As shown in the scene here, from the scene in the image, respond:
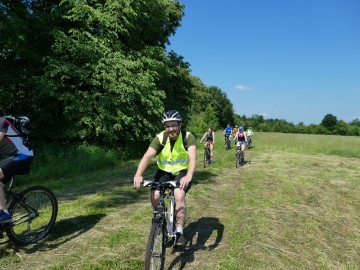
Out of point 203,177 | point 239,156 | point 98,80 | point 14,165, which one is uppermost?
point 98,80

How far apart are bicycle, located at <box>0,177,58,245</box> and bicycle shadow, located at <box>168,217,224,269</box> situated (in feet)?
7.22

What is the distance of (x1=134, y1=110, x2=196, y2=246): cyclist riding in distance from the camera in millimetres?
4801

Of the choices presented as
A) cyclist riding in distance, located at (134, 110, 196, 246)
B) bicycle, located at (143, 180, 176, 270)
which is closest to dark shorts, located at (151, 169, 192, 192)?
cyclist riding in distance, located at (134, 110, 196, 246)

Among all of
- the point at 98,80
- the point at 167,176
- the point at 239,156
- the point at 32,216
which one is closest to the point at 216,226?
the point at 167,176

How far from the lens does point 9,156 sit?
5.08m

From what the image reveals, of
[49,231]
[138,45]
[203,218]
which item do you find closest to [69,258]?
[49,231]

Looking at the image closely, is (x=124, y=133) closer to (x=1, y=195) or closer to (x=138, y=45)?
(x=138, y=45)

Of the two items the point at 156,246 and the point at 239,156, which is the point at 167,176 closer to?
the point at 156,246

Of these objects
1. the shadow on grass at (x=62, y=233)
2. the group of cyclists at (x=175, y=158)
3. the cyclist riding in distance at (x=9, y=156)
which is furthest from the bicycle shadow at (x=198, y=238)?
the cyclist riding in distance at (x=9, y=156)

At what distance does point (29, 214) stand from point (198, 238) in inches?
110

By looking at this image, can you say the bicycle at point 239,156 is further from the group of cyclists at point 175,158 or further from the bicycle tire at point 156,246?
Result: the bicycle tire at point 156,246

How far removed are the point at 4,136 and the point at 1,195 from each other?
2.78 feet

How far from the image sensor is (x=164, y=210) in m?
4.38

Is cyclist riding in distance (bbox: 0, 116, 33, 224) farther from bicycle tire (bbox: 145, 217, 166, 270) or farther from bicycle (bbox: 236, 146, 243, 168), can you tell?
bicycle (bbox: 236, 146, 243, 168)
